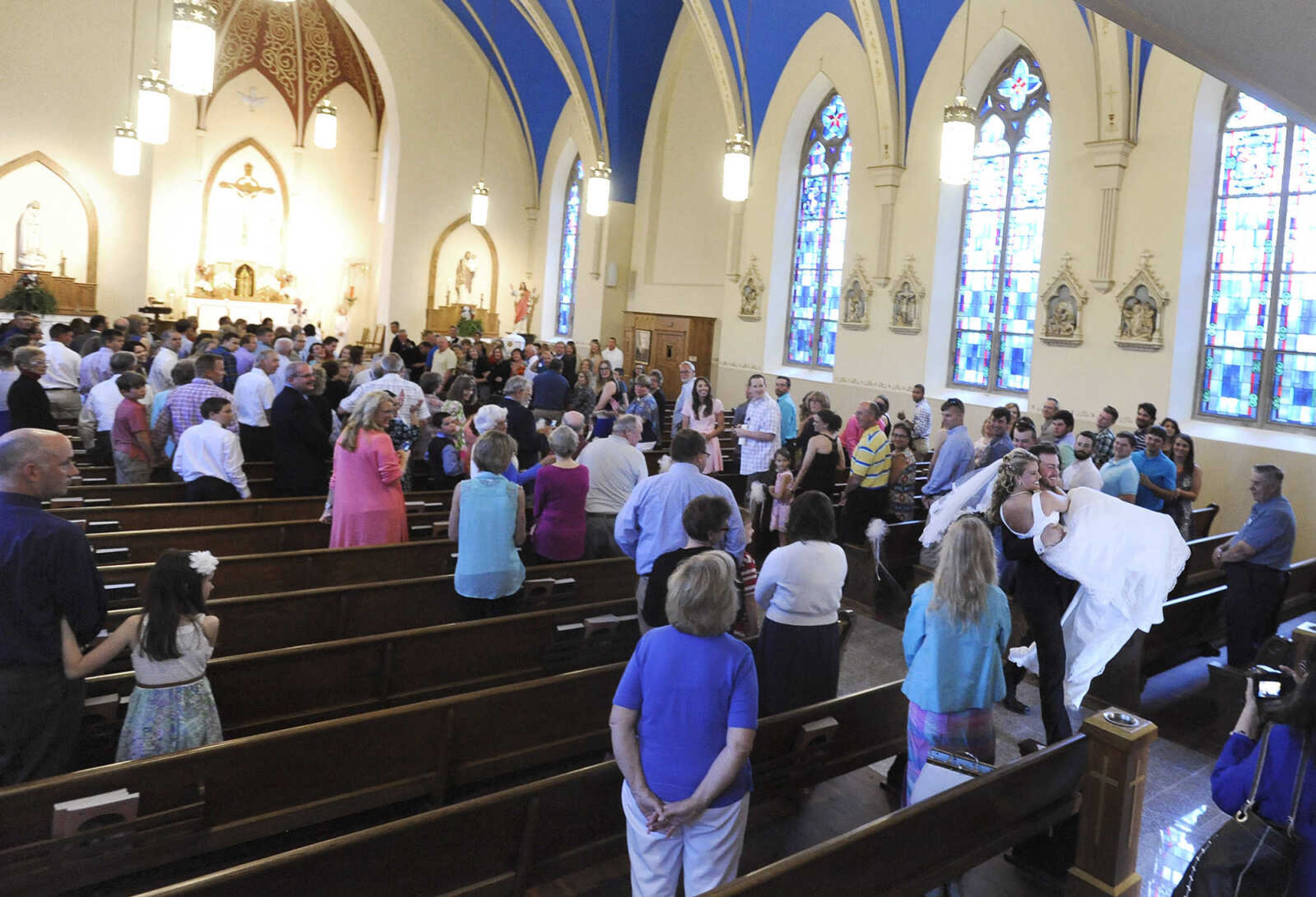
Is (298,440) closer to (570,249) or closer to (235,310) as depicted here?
(570,249)

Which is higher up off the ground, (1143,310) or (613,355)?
(1143,310)

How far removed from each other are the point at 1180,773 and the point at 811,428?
4.09 m

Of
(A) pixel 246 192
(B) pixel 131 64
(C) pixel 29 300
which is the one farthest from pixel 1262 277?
(A) pixel 246 192

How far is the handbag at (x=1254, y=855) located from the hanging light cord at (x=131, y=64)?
20415mm

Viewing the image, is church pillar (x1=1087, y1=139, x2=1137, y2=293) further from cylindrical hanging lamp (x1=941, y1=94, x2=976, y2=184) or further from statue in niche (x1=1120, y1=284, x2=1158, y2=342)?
cylindrical hanging lamp (x1=941, y1=94, x2=976, y2=184)

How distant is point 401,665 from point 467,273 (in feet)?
62.8

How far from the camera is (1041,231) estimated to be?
13094 mm

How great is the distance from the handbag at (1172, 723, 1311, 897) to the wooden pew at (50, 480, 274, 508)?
21.4 ft

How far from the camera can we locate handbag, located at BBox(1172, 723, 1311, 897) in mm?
2420

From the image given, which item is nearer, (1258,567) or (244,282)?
(1258,567)

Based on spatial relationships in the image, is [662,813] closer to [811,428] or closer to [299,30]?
[811,428]

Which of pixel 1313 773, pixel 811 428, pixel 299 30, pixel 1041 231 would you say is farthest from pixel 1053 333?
pixel 299 30

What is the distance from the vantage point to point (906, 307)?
14609mm

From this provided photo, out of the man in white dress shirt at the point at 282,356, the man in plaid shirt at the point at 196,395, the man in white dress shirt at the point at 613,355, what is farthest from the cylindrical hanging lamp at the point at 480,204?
the man in plaid shirt at the point at 196,395
